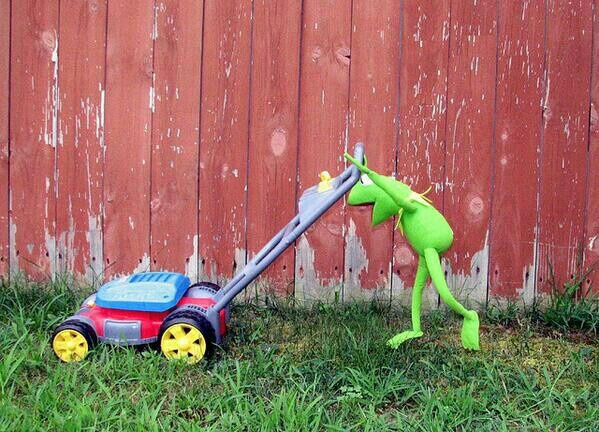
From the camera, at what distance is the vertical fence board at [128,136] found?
3.53 meters

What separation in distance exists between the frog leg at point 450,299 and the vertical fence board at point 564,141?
89 cm

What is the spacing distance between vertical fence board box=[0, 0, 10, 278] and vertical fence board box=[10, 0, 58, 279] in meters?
0.03

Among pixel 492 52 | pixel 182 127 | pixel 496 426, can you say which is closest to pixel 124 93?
pixel 182 127

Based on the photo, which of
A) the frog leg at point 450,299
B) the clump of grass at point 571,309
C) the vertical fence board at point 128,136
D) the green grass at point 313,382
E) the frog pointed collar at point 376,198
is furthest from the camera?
the vertical fence board at point 128,136

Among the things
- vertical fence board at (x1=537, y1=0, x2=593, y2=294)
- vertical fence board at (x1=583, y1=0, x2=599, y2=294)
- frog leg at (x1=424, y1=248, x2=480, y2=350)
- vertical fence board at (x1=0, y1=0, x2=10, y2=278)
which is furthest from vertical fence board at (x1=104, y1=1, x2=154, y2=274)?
vertical fence board at (x1=583, y1=0, x2=599, y2=294)

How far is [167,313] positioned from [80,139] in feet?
3.56

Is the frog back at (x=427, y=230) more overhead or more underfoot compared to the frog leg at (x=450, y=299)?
more overhead

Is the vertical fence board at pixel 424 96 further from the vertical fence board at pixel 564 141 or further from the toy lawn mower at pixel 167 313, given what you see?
the toy lawn mower at pixel 167 313

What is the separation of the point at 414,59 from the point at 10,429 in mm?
2194

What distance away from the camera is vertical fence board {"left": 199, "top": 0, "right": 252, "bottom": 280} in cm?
349

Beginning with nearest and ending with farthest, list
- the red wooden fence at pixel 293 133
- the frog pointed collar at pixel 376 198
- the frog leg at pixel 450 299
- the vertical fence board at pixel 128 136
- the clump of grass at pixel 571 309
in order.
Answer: the frog leg at pixel 450 299 → the frog pointed collar at pixel 376 198 → the clump of grass at pixel 571 309 → the red wooden fence at pixel 293 133 → the vertical fence board at pixel 128 136

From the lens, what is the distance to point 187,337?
2850mm

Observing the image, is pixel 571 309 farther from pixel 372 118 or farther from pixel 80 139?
pixel 80 139

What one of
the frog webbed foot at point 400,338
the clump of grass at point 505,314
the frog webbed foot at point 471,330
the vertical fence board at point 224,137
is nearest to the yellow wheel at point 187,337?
the frog webbed foot at point 400,338
